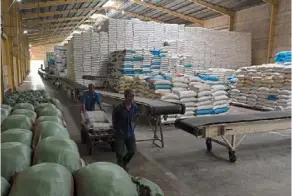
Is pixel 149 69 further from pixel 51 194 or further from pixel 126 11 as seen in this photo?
pixel 126 11

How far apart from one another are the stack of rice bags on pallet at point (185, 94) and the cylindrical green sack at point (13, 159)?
617 centimetres

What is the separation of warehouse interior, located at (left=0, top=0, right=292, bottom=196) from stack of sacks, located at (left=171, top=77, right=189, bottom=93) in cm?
3

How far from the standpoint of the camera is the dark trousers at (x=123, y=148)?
432cm

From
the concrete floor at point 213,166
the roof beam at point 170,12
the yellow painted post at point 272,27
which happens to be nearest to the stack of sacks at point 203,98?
the concrete floor at point 213,166

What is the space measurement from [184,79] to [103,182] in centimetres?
688

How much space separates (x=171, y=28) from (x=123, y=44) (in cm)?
242

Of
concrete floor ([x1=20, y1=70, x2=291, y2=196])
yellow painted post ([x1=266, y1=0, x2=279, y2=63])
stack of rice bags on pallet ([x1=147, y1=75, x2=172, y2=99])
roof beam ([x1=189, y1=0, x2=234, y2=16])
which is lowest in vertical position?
concrete floor ([x1=20, y1=70, x2=291, y2=196])

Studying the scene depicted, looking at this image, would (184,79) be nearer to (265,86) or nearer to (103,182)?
(265,86)

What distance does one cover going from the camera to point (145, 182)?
216cm

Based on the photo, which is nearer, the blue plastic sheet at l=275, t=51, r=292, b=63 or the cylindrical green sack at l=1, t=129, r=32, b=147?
the cylindrical green sack at l=1, t=129, r=32, b=147

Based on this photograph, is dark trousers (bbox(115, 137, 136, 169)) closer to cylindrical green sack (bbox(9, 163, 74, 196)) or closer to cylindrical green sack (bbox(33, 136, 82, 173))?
cylindrical green sack (bbox(33, 136, 82, 173))

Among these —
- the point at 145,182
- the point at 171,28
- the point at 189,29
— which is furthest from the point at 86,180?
the point at 189,29

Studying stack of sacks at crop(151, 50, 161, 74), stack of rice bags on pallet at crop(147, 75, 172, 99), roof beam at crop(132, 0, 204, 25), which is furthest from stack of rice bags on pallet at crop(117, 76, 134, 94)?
roof beam at crop(132, 0, 204, 25)

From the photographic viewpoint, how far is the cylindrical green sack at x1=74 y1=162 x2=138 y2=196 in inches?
74.9
